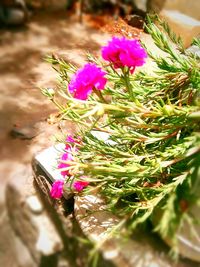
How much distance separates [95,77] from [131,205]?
0.44 m

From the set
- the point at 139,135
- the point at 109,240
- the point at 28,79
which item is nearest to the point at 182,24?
the point at 139,135

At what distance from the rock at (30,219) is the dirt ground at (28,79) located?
3.3 inches

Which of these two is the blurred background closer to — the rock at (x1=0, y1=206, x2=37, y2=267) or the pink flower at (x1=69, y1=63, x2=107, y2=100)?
the rock at (x1=0, y1=206, x2=37, y2=267)

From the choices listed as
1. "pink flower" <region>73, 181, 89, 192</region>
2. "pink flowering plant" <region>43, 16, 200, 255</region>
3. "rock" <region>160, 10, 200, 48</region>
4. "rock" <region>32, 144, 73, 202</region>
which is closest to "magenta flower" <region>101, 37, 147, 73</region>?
"pink flowering plant" <region>43, 16, 200, 255</region>

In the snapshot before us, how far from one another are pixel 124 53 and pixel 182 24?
1.02 metres

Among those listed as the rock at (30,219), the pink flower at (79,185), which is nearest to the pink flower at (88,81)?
the pink flower at (79,185)

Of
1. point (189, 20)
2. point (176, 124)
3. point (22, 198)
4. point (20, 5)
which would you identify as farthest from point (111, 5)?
point (176, 124)

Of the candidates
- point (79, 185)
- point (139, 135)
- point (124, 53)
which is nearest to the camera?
point (124, 53)

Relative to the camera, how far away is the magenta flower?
81cm

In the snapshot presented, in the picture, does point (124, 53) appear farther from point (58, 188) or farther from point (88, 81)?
point (58, 188)

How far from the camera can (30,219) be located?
152 centimetres

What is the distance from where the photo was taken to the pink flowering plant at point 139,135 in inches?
32.4

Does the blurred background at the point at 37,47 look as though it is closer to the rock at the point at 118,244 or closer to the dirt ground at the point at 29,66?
the dirt ground at the point at 29,66

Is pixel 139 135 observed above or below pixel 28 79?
above
